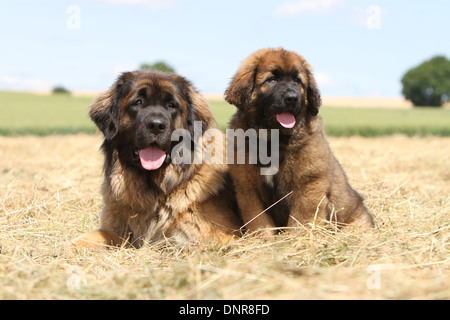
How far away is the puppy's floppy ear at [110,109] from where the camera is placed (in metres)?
3.85

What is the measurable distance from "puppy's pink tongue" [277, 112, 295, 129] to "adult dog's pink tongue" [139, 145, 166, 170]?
97 centimetres

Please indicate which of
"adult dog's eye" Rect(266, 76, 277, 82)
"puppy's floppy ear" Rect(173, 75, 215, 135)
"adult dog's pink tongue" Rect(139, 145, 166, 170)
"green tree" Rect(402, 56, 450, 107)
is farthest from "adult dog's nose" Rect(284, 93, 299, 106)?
"green tree" Rect(402, 56, 450, 107)

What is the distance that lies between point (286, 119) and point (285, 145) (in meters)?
0.22

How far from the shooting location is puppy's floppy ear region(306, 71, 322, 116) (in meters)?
4.06

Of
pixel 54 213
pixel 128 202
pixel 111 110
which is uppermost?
pixel 111 110

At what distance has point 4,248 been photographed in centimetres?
368

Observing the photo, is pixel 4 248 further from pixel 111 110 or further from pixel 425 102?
pixel 425 102

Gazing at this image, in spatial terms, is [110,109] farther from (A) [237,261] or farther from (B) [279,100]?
(A) [237,261]

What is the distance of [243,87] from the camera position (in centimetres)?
396

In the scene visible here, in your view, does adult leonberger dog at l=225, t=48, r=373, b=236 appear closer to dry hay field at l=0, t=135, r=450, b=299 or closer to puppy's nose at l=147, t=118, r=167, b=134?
dry hay field at l=0, t=135, r=450, b=299

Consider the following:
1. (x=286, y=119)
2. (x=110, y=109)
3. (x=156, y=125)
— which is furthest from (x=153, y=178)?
(x=286, y=119)
